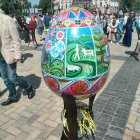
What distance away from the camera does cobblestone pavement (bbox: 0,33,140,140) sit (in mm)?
3662

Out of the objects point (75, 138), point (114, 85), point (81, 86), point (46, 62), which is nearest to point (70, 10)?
point (46, 62)

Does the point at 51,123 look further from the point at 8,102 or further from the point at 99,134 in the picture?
the point at 8,102

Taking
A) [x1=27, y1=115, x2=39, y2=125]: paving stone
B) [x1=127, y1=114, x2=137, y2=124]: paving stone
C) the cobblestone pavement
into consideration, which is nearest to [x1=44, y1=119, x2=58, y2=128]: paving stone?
the cobblestone pavement

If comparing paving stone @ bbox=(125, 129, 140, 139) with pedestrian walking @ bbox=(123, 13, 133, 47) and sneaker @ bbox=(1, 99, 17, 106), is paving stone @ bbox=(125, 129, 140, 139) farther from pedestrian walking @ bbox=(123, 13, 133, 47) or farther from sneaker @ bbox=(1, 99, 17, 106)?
pedestrian walking @ bbox=(123, 13, 133, 47)

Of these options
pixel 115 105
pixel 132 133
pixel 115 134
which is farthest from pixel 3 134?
pixel 115 105

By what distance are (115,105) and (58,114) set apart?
48.2 inches

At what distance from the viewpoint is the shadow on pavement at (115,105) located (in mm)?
3692

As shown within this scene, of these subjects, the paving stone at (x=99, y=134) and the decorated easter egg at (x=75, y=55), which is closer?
the decorated easter egg at (x=75, y=55)

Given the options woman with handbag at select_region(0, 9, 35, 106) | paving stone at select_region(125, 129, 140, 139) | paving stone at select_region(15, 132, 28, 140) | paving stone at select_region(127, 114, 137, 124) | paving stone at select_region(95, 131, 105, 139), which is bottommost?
paving stone at select_region(15, 132, 28, 140)

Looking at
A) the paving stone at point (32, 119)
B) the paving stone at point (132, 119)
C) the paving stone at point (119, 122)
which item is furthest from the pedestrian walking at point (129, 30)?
the paving stone at point (32, 119)

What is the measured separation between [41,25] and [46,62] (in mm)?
12226

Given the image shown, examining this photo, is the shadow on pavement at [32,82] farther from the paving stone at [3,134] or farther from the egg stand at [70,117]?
the egg stand at [70,117]

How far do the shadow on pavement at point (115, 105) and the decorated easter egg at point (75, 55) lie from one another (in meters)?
1.90

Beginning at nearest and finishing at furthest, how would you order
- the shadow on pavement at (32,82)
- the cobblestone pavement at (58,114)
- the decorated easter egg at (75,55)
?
the decorated easter egg at (75,55) < the cobblestone pavement at (58,114) < the shadow on pavement at (32,82)
